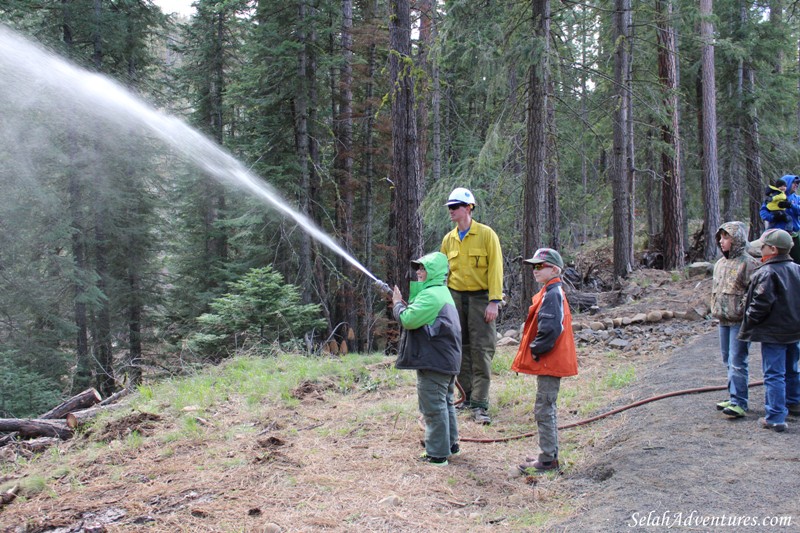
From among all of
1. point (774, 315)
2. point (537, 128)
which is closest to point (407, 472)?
point (774, 315)

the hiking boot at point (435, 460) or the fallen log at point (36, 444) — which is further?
the fallen log at point (36, 444)

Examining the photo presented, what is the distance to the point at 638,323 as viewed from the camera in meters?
11.0

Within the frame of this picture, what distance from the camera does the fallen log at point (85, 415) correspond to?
6978mm

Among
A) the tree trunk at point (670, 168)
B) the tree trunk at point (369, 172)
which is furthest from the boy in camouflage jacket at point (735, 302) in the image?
the tree trunk at point (369, 172)

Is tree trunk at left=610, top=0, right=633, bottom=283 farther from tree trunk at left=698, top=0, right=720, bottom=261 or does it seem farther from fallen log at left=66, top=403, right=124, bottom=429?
fallen log at left=66, top=403, right=124, bottom=429

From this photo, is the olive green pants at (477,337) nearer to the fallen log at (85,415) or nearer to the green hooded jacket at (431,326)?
the green hooded jacket at (431,326)

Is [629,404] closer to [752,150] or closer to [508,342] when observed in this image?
[508,342]

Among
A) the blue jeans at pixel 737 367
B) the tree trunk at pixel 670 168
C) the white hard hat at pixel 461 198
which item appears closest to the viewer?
the blue jeans at pixel 737 367

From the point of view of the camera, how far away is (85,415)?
7273 millimetres

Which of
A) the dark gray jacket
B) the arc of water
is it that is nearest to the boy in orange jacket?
the dark gray jacket

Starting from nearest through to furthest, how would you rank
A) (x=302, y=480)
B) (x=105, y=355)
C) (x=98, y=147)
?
(x=302, y=480)
(x=98, y=147)
(x=105, y=355)

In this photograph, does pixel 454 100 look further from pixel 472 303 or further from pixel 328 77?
pixel 472 303

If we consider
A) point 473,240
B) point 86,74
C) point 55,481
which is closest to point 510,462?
point 473,240

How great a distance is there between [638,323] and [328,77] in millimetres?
12812
